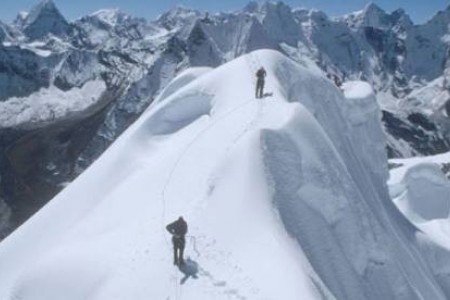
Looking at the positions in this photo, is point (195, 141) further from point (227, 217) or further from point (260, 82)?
point (227, 217)

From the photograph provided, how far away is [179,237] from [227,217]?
5.20 meters

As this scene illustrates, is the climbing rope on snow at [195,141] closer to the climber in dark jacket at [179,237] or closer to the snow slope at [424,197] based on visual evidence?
the climber in dark jacket at [179,237]

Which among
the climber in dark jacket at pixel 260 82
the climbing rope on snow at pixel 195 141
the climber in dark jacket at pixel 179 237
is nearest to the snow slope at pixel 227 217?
the climbing rope on snow at pixel 195 141

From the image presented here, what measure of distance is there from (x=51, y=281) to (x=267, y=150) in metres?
13.8

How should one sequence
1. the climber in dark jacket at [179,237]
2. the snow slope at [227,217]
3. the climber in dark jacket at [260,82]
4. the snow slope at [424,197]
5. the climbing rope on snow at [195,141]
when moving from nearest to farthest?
the climber in dark jacket at [179,237], the snow slope at [227,217], the climbing rope on snow at [195,141], the climber in dark jacket at [260,82], the snow slope at [424,197]

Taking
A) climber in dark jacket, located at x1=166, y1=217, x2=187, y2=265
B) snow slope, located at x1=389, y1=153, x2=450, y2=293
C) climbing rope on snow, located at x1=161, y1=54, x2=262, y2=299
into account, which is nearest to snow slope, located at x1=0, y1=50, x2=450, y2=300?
climbing rope on snow, located at x1=161, y1=54, x2=262, y2=299

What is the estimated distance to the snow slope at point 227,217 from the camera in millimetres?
32844

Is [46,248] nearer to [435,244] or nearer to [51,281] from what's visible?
[51,281]

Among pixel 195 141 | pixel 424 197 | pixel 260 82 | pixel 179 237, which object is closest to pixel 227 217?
pixel 179 237

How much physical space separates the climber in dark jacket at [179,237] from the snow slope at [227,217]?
560mm

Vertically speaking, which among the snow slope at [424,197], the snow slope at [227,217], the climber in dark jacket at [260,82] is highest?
the climber in dark jacket at [260,82]

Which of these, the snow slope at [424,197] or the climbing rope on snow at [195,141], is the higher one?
the climbing rope on snow at [195,141]

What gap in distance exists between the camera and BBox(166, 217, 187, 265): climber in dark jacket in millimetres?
32094

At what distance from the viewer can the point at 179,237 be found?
32125mm
